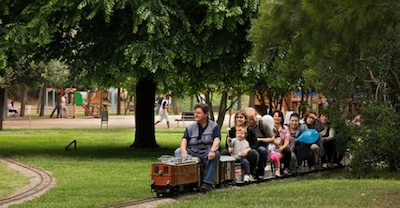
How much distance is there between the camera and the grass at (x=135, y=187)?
11.6 m

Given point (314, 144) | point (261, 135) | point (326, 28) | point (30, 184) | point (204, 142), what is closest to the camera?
point (326, 28)

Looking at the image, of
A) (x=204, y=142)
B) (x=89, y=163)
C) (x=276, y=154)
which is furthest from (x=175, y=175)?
(x=89, y=163)

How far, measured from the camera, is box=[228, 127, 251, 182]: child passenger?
14.0 meters

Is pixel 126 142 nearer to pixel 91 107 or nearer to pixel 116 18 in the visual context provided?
pixel 116 18

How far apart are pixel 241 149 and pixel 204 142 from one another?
159 cm

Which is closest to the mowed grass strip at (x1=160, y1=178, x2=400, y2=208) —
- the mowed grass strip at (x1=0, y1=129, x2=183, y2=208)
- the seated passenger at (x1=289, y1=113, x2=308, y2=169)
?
the mowed grass strip at (x1=0, y1=129, x2=183, y2=208)

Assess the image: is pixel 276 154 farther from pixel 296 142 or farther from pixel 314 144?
pixel 314 144

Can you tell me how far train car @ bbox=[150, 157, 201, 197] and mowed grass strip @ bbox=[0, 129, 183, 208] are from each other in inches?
24.9

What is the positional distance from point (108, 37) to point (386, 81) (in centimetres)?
785

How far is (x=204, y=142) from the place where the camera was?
12.8 m

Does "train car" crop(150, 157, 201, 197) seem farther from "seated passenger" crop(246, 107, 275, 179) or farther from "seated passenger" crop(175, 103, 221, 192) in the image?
"seated passenger" crop(246, 107, 275, 179)

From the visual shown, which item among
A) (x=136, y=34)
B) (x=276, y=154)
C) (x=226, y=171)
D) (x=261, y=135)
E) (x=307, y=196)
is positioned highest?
(x=136, y=34)

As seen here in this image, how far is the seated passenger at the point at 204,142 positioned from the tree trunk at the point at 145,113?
12.7 m

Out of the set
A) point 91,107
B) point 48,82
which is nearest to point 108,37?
point 48,82
